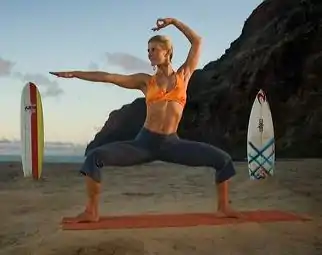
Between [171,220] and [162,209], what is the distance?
53 centimetres

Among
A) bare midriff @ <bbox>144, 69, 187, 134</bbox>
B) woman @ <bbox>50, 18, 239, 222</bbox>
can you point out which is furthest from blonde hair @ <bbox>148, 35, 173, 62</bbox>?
bare midriff @ <bbox>144, 69, 187, 134</bbox>

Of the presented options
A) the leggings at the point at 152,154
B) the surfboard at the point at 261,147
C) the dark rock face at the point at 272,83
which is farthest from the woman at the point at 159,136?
the dark rock face at the point at 272,83

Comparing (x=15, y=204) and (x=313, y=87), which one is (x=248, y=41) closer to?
(x=313, y=87)

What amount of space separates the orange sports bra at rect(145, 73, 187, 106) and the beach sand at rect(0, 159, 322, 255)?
2.09 feet

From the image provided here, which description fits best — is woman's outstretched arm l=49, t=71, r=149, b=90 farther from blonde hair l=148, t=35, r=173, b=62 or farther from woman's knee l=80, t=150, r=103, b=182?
woman's knee l=80, t=150, r=103, b=182

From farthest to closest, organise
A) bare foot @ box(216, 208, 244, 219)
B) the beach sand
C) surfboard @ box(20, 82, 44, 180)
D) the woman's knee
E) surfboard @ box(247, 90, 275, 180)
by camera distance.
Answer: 1. surfboard @ box(247, 90, 275, 180)
2. surfboard @ box(20, 82, 44, 180)
3. bare foot @ box(216, 208, 244, 219)
4. the woman's knee
5. the beach sand

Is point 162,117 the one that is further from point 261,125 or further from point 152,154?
point 261,125

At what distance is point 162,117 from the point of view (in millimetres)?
2621

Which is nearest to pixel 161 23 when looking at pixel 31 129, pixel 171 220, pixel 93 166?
pixel 93 166

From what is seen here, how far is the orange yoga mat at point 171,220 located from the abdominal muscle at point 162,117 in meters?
0.46

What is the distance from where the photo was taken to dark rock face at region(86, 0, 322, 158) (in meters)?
Result: 7.87

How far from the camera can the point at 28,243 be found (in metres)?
2.47

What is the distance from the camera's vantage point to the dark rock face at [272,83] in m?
7.87

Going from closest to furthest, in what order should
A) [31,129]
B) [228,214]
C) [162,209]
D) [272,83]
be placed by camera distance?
[228,214] → [162,209] → [31,129] → [272,83]
